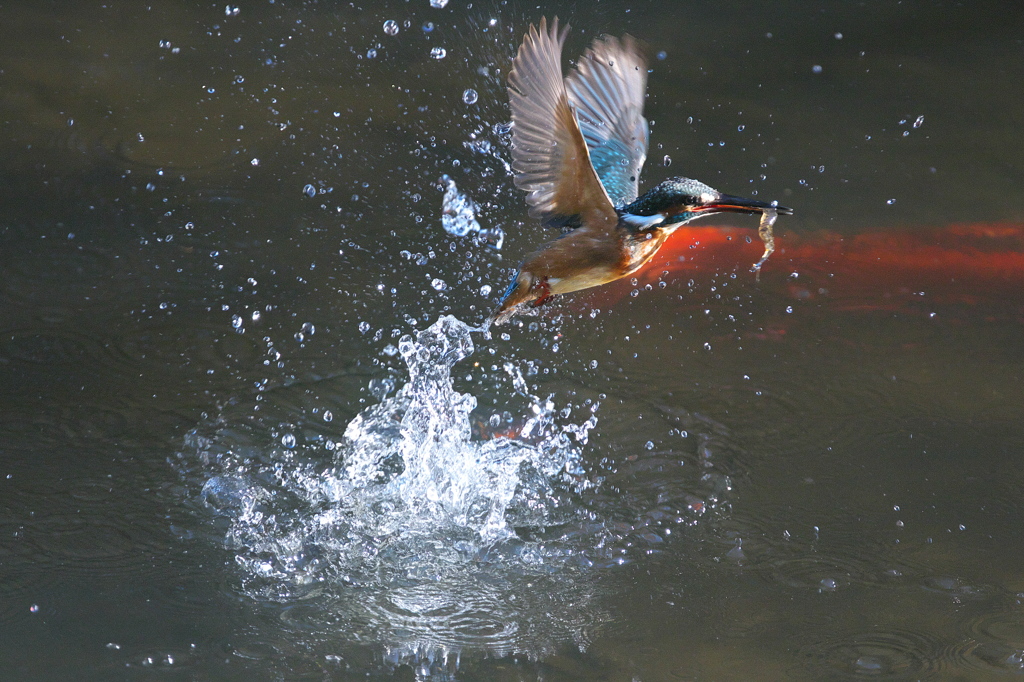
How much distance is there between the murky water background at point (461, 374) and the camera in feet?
5.39

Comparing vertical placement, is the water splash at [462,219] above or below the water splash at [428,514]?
above

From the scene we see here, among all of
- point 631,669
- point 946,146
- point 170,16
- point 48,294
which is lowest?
point 631,669

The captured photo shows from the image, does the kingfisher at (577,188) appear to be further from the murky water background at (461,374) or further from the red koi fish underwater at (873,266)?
the red koi fish underwater at (873,266)

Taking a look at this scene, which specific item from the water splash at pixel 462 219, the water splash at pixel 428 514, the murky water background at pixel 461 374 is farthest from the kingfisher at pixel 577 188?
the water splash at pixel 462 219

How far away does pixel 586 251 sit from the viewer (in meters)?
1.60

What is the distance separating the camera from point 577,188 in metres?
1.53

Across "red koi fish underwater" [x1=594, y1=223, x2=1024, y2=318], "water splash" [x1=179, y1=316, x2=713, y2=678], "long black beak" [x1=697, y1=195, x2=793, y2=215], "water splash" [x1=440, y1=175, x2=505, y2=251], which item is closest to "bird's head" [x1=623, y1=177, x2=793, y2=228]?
"long black beak" [x1=697, y1=195, x2=793, y2=215]

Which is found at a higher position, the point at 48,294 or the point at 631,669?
the point at 48,294

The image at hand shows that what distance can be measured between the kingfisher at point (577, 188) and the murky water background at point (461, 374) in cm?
54

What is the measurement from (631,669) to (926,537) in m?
0.79

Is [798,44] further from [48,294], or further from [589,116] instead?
[48,294]

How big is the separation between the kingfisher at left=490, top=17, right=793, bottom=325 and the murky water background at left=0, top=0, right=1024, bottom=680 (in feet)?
1.78

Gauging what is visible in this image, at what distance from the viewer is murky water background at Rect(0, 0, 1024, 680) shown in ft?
5.39

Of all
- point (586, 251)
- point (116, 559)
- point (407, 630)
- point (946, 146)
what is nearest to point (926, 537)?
point (586, 251)
